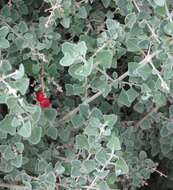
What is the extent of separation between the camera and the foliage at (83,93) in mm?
1283

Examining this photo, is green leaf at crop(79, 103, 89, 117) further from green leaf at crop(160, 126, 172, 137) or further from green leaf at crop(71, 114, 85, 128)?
green leaf at crop(160, 126, 172, 137)

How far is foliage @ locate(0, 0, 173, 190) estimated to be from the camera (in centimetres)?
128

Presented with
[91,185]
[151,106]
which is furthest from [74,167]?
[151,106]

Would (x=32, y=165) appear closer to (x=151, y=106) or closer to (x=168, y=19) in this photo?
(x=151, y=106)

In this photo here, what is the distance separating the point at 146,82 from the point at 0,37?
0.37 metres

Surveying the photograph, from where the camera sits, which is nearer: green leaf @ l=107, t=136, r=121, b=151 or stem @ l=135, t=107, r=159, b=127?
green leaf @ l=107, t=136, r=121, b=151

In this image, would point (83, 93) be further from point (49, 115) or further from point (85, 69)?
point (85, 69)

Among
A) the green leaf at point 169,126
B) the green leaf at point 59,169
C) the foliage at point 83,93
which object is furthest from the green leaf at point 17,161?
the green leaf at point 169,126

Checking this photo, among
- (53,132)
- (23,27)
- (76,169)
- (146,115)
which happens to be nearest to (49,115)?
(53,132)

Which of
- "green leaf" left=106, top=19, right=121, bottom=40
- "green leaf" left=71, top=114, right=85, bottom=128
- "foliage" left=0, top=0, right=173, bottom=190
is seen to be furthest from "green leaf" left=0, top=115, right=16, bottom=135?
"green leaf" left=106, top=19, right=121, bottom=40

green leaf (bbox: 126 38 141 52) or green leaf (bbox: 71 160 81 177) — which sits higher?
green leaf (bbox: 126 38 141 52)

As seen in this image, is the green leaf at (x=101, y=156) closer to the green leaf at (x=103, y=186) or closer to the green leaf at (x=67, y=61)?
the green leaf at (x=103, y=186)

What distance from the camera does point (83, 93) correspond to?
4.89ft

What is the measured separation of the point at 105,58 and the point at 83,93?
0.21 metres
